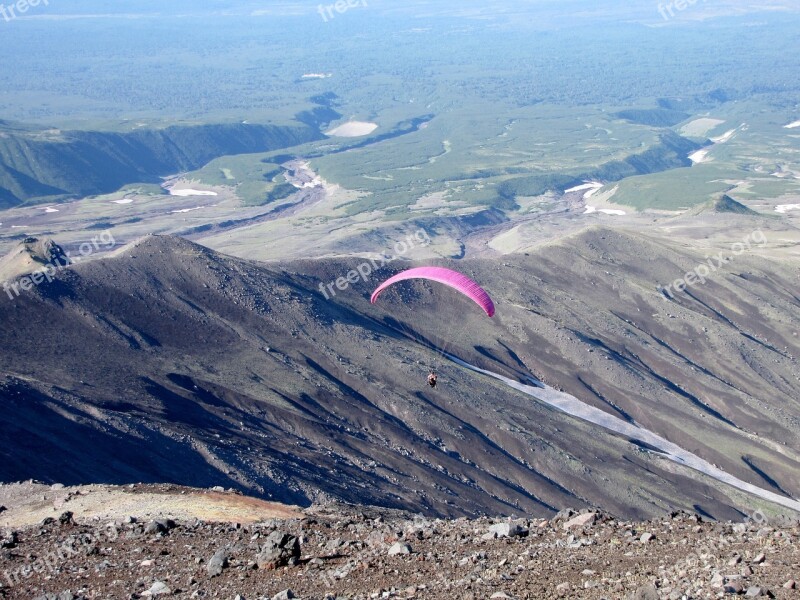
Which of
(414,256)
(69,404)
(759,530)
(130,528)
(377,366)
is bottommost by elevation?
(414,256)

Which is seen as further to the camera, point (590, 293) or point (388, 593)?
point (590, 293)

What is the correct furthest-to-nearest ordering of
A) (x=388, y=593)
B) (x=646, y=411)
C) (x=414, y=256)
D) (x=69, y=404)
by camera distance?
1. (x=414, y=256)
2. (x=646, y=411)
3. (x=69, y=404)
4. (x=388, y=593)

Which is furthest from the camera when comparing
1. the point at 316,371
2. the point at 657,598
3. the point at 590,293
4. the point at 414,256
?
the point at 414,256

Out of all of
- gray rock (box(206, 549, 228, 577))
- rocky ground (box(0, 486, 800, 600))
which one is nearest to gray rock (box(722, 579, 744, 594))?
rocky ground (box(0, 486, 800, 600))

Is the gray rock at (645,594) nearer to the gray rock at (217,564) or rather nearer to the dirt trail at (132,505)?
the gray rock at (217,564)

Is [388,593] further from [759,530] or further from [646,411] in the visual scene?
[646,411]

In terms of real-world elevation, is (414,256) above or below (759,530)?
below

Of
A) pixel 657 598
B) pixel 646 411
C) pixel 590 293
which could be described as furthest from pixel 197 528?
pixel 590 293
